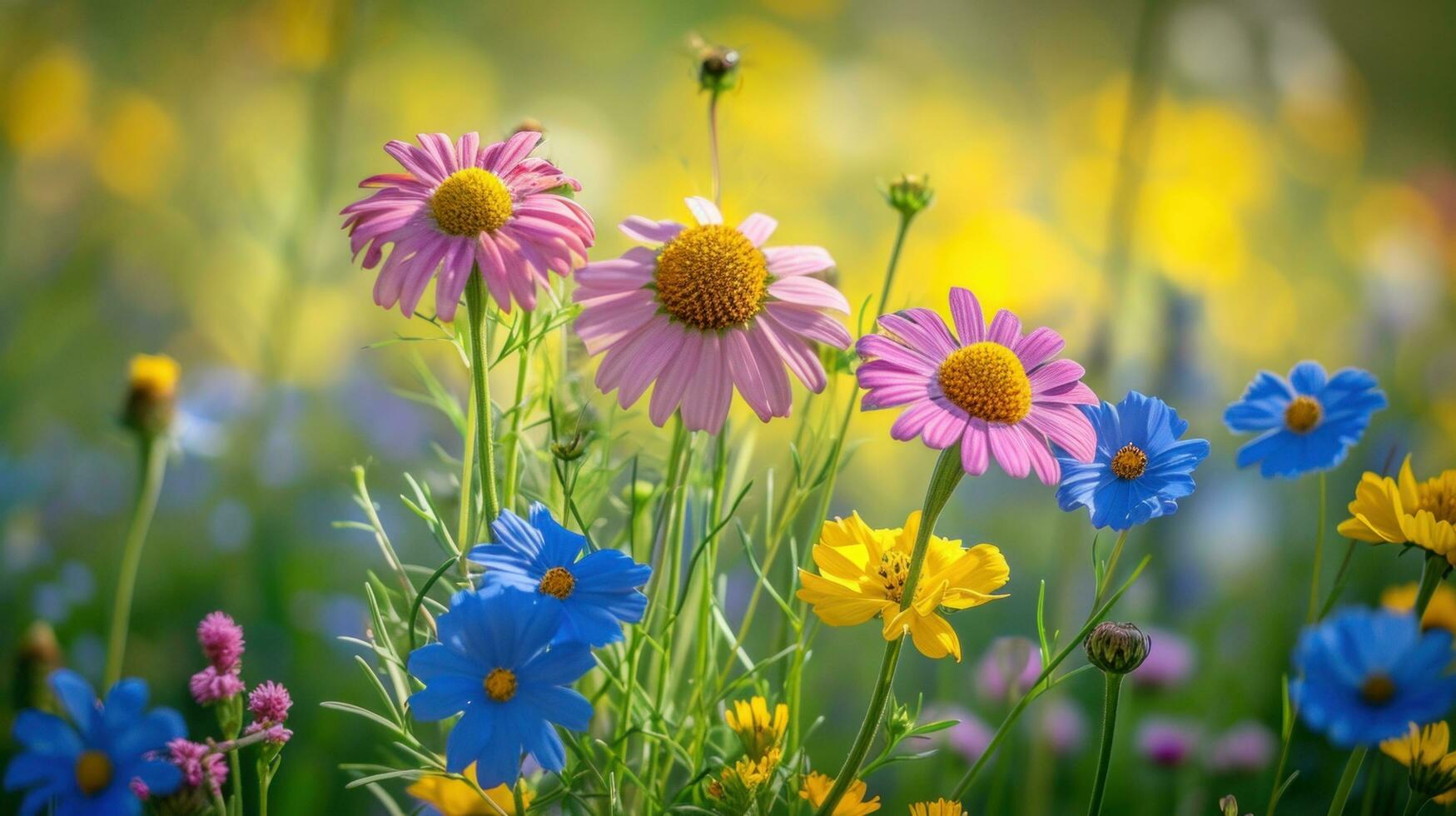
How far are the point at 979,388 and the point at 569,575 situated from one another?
11cm

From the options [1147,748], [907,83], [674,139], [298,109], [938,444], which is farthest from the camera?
[907,83]

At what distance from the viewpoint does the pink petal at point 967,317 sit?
0.94 ft

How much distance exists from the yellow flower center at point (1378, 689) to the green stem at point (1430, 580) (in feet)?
0.11

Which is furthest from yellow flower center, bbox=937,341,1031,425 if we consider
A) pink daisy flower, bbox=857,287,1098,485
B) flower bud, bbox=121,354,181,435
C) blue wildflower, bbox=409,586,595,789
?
flower bud, bbox=121,354,181,435

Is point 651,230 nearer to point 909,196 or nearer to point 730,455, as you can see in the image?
point 909,196

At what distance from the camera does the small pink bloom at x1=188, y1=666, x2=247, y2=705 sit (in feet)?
0.90

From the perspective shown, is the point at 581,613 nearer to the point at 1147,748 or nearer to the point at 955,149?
the point at 1147,748

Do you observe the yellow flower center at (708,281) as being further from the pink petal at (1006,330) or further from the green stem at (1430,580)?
the green stem at (1430,580)

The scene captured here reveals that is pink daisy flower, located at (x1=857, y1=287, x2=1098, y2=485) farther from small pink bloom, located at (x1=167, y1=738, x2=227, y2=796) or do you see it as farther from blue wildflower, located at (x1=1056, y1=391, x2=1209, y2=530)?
small pink bloom, located at (x1=167, y1=738, x2=227, y2=796)

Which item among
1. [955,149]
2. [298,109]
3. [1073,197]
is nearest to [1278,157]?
[1073,197]

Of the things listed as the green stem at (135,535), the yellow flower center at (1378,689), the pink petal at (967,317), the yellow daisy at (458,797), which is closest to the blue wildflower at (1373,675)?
the yellow flower center at (1378,689)

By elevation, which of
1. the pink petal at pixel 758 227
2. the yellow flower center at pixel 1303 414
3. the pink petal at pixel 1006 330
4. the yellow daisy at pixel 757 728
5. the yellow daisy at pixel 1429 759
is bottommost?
the yellow daisy at pixel 757 728

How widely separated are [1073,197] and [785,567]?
0.84 meters

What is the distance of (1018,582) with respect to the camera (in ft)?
2.98
